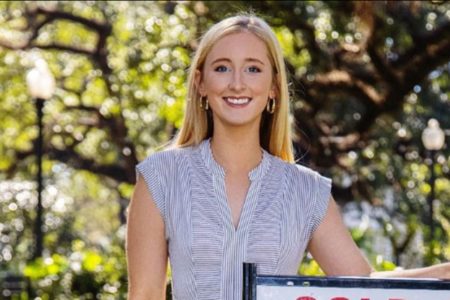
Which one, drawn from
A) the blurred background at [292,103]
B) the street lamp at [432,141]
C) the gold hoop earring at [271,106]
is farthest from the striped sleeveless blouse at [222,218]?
the street lamp at [432,141]

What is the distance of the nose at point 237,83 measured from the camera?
2820 millimetres

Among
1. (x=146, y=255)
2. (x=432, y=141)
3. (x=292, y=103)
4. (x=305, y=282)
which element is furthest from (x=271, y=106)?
(x=432, y=141)

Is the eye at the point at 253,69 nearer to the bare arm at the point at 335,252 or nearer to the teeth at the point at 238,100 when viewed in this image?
the teeth at the point at 238,100

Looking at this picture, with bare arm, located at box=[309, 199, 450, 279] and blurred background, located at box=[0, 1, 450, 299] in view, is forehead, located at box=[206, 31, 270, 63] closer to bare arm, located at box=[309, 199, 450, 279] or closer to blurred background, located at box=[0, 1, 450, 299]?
bare arm, located at box=[309, 199, 450, 279]

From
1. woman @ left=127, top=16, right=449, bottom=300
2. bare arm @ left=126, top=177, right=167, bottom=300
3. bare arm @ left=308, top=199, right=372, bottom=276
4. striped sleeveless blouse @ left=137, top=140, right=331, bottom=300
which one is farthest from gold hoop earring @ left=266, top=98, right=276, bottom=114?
bare arm @ left=126, top=177, right=167, bottom=300

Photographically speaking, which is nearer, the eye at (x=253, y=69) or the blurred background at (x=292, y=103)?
the eye at (x=253, y=69)

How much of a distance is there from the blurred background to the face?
7.80 meters

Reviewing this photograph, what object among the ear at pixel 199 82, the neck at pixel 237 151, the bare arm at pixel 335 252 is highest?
the ear at pixel 199 82

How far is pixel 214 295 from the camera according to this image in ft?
9.02

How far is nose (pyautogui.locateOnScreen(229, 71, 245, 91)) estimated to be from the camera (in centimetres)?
282

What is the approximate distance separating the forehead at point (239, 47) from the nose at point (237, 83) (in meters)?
0.05

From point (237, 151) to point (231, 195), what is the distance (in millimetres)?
127

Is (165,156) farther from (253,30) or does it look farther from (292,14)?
(292,14)

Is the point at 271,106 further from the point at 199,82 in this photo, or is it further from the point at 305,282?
the point at 305,282
